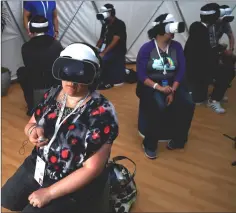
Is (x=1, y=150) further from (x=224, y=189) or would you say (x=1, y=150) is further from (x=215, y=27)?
(x=215, y=27)

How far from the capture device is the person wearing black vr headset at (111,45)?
353 cm

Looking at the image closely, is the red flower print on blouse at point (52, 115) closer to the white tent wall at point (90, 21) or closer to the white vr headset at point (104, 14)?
the white vr headset at point (104, 14)

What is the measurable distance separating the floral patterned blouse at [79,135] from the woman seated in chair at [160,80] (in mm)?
1088

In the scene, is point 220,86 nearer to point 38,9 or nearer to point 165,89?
point 165,89

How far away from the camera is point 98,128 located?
1.35 meters

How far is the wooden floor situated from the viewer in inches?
80.2

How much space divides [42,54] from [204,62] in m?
1.74

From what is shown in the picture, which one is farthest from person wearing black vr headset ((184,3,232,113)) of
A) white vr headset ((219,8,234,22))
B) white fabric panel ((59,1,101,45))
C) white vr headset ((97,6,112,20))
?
white fabric panel ((59,1,101,45))

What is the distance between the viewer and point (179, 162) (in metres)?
2.46

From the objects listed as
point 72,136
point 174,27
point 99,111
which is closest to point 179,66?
point 174,27

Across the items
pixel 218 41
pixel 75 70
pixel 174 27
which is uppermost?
pixel 75 70

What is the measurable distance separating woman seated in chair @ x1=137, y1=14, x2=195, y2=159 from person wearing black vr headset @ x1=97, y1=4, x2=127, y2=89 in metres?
1.18

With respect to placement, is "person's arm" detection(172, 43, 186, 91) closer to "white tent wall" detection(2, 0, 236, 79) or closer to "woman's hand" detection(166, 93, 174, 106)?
"woman's hand" detection(166, 93, 174, 106)

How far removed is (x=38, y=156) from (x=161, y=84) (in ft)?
4.43
